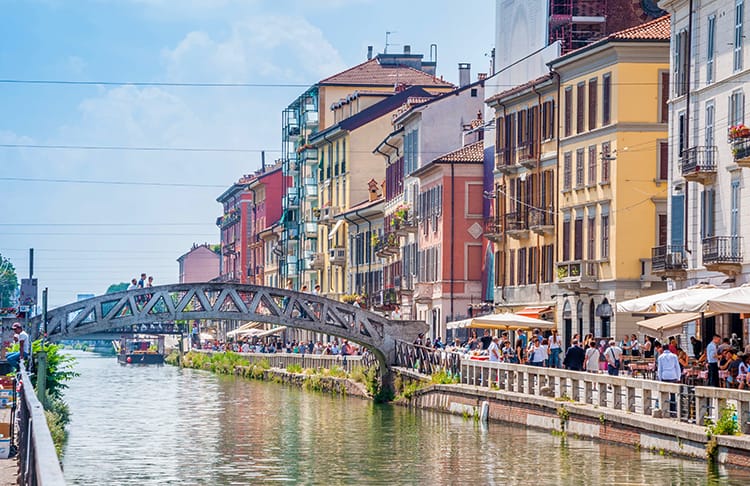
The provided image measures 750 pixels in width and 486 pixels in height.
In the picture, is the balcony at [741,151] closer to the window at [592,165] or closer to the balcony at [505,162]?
the window at [592,165]

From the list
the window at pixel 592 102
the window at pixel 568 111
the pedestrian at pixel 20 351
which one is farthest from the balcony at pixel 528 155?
the pedestrian at pixel 20 351

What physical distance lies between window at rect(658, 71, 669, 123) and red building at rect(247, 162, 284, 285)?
3017 inches

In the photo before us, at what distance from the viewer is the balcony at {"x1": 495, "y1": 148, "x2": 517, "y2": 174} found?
6450 centimetres

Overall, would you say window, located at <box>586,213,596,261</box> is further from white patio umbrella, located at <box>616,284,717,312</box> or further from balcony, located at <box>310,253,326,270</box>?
balcony, located at <box>310,253,326,270</box>

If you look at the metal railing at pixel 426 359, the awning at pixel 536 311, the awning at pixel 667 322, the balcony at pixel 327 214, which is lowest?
the metal railing at pixel 426 359

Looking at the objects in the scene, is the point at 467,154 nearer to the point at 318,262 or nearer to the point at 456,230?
the point at 456,230

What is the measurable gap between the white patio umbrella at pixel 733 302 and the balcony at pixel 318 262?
7285 centimetres

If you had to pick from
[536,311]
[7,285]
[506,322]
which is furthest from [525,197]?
[7,285]

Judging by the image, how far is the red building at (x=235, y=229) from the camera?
475ft

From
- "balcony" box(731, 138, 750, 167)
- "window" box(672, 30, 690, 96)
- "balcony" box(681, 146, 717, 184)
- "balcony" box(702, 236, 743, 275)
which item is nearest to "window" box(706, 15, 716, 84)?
"window" box(672, 30, 690, 96)

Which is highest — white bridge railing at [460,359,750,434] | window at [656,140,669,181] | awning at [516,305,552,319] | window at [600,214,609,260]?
window at [656,140,669,181]

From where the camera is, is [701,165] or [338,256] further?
[338,256]

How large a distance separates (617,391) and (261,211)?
101198mm

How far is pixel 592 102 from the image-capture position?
184ft
